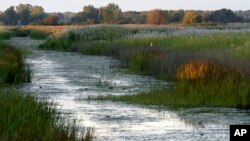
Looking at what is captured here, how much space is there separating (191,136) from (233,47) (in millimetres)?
15326

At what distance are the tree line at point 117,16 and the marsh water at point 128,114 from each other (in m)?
85.3

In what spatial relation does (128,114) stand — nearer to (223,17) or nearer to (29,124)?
(29,124)

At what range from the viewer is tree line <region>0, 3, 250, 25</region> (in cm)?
11944

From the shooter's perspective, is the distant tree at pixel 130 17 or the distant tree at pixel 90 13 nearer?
the distant tree at pixel 130 17

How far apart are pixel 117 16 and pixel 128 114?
4392 inches

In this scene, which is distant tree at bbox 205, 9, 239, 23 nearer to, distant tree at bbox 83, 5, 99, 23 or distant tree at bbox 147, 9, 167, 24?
distant tree at bbox 147, 9, 167, 24

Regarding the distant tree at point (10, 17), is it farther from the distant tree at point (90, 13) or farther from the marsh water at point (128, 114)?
the marsh water at point (128, 114)

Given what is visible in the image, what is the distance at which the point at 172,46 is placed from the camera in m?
32.5

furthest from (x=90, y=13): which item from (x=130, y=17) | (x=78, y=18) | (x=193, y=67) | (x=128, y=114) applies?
(x=128, y=114)

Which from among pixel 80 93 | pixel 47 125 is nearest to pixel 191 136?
pixel 47 125

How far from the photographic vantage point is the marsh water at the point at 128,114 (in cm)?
1260

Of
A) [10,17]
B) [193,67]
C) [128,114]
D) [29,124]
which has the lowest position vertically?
[10,17]

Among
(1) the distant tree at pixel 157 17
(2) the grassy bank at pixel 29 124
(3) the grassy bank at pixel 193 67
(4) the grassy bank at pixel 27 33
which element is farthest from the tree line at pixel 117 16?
(2) the grassy bank at pixel 29 124

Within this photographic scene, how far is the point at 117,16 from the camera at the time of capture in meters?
126
